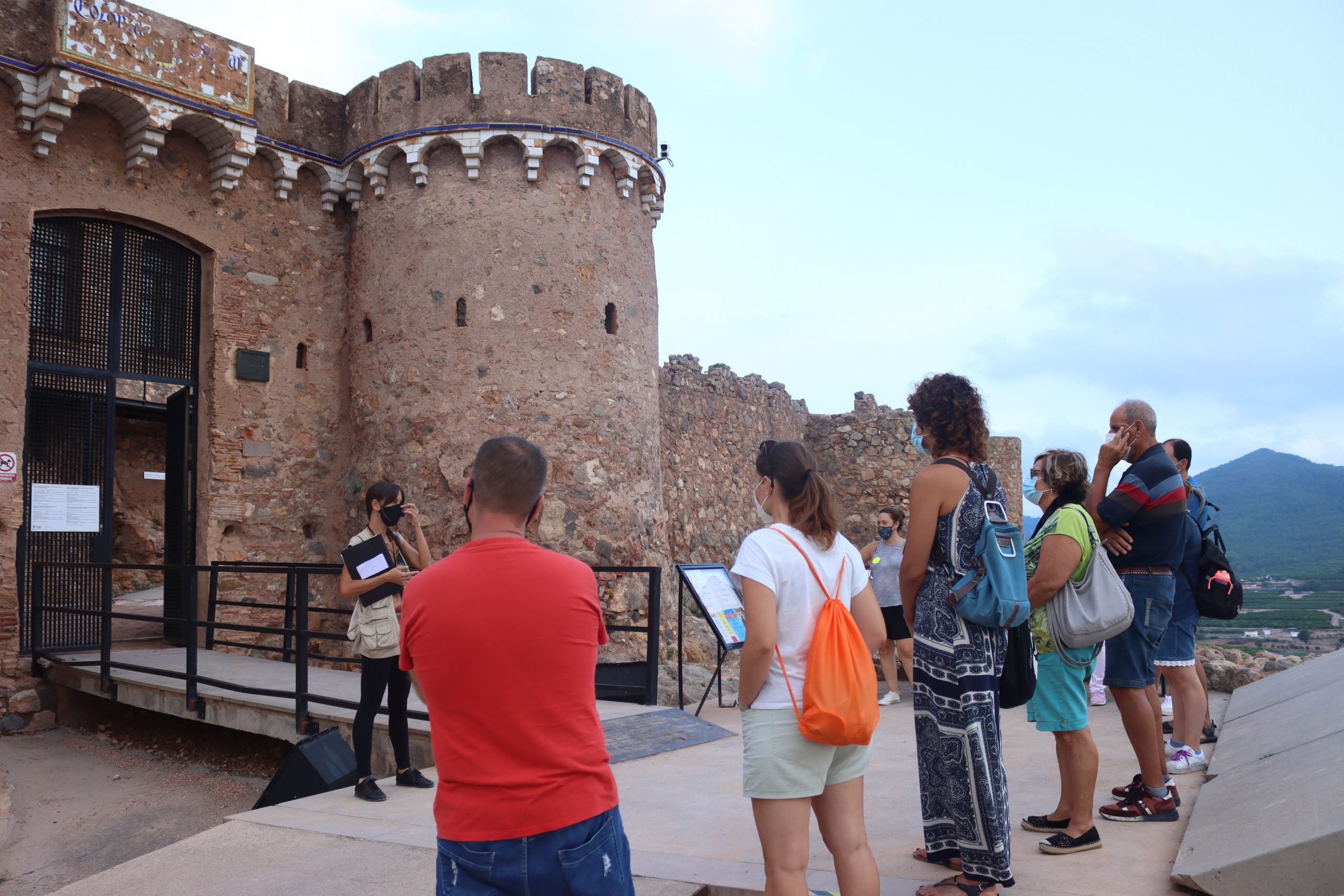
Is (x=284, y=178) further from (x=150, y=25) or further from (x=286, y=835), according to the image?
(x=286, y=835)

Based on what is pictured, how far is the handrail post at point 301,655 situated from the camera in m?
5.95

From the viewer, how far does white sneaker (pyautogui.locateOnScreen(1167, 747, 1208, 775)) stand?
453cm

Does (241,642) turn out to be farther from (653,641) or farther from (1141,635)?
(1141,635)

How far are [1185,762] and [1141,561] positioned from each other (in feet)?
4.08

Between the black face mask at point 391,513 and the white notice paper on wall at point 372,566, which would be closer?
the white notice paper on wall at point 372,566

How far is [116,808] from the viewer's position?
21.0 feet

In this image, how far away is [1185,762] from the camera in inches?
179

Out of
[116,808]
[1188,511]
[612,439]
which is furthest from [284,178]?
[1188,511]

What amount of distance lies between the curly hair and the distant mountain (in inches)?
1518

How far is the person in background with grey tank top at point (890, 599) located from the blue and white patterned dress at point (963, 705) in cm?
391

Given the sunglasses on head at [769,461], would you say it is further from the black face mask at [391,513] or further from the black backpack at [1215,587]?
the black backpack at [1215,587]

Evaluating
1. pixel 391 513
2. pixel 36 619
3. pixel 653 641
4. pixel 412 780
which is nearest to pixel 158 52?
pixel 36 619

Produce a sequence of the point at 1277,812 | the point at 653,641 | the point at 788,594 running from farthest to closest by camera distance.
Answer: the point at 653,641 → the point at 1277,812 → the point at 788,594

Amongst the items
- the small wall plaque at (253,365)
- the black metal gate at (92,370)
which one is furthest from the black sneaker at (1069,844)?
the small wall plaque at (253,365)
